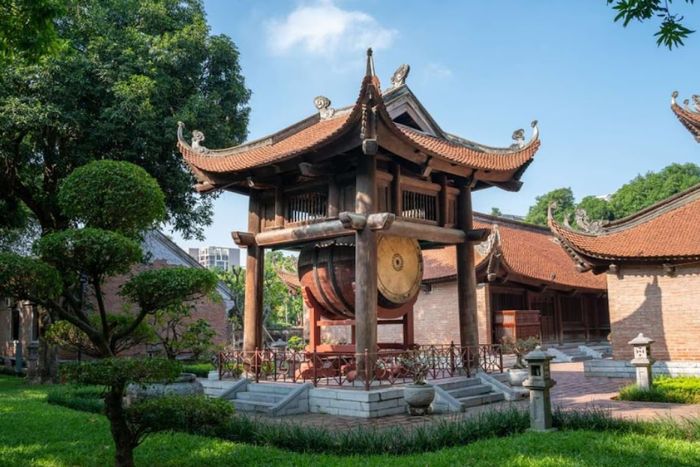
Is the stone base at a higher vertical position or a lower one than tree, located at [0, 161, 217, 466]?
lower

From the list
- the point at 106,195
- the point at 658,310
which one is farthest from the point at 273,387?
the point at 658,310

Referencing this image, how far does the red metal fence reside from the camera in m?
12.0

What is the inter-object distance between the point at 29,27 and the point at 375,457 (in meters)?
7.90

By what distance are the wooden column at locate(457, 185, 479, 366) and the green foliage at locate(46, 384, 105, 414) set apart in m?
7.84

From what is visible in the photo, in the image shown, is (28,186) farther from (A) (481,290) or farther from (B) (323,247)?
(A) (481,290)

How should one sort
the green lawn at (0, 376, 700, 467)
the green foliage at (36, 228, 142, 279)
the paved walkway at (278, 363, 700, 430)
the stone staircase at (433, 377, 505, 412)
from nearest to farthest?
the green foliage at (36, 228, 142, 279)
the green lawn at (0, 376, 700, 467)
the paved walkway at (278, 363, 700, 430)
the stone staircase at (433, 377, 505, 412)

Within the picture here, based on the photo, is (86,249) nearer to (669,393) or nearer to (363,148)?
(363,148)

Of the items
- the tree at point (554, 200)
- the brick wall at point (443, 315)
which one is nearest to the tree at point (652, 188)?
the tree at point (554, 200)

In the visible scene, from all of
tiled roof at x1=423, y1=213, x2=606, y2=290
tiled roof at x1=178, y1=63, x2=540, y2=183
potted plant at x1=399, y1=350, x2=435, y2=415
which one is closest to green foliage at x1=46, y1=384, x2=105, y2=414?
tiled roof at x1=178, y1=63, x2=540, y2=183

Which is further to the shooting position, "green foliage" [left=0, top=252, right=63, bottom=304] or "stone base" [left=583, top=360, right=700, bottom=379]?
"stone base" [left=583, top=360, right=700, bottom=379]

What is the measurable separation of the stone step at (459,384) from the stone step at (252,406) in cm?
335

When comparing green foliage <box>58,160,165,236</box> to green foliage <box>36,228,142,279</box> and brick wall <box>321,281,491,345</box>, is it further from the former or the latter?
brick wall <box>321,281,491,345</box>

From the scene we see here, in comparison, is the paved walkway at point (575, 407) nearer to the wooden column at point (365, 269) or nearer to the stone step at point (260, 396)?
the stone step at point (260, 396)

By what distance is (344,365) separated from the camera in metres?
13.2
